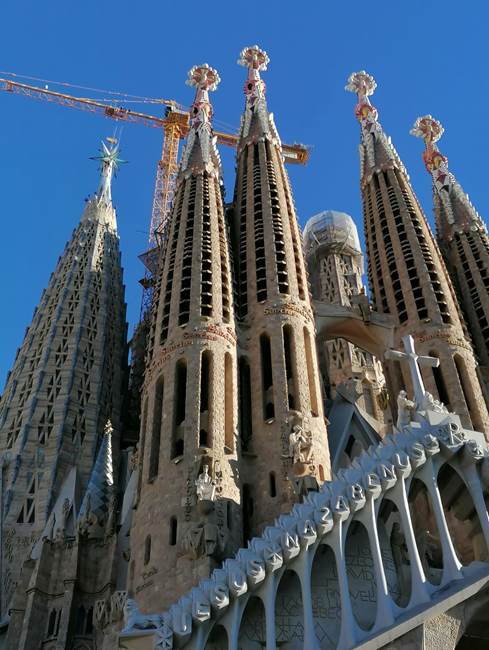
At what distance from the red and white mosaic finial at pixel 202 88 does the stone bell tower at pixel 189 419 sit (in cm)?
819

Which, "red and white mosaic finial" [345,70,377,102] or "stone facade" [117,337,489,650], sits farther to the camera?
"red and white mosaic finial" [345,70,377,102]

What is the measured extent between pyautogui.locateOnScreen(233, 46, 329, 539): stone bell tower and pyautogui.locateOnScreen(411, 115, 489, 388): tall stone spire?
9176 millimetres

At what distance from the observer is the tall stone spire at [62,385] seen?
98.7 feet

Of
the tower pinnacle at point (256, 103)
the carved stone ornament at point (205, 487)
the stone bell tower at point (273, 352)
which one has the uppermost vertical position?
the tower pinnacle at point (256, 103)

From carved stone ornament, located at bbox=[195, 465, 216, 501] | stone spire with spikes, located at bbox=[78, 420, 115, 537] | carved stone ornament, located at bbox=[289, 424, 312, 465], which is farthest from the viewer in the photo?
stone spire with spikes, located at bbox=[78, 420, 115, 537]

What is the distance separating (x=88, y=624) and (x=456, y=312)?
63.5 feet

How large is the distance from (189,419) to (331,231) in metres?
34.1

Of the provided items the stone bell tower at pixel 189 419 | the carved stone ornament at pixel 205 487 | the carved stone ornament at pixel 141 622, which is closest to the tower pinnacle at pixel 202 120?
the stone bell tower at pixel 189 419

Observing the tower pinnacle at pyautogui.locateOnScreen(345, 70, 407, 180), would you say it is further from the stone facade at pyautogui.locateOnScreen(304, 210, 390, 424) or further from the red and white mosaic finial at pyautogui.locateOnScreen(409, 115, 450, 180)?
the stone facade at pyautogui.locateOnScreen(304, 210, 390, 424)

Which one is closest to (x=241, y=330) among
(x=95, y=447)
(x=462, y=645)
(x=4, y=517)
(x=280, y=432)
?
(x=280, y=432)

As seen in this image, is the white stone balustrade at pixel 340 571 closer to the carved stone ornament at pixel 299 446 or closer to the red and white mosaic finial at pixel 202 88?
the carved stone ornament at pixel 299 446

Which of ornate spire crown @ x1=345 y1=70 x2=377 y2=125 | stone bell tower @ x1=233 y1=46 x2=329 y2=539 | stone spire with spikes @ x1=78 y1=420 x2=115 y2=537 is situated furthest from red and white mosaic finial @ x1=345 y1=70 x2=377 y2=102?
stone spire with spikes @ x1=78 y1=420 x2=115 y2=537

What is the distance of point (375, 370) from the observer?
147 feet

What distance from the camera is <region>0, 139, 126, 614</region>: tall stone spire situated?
30.1 metres
